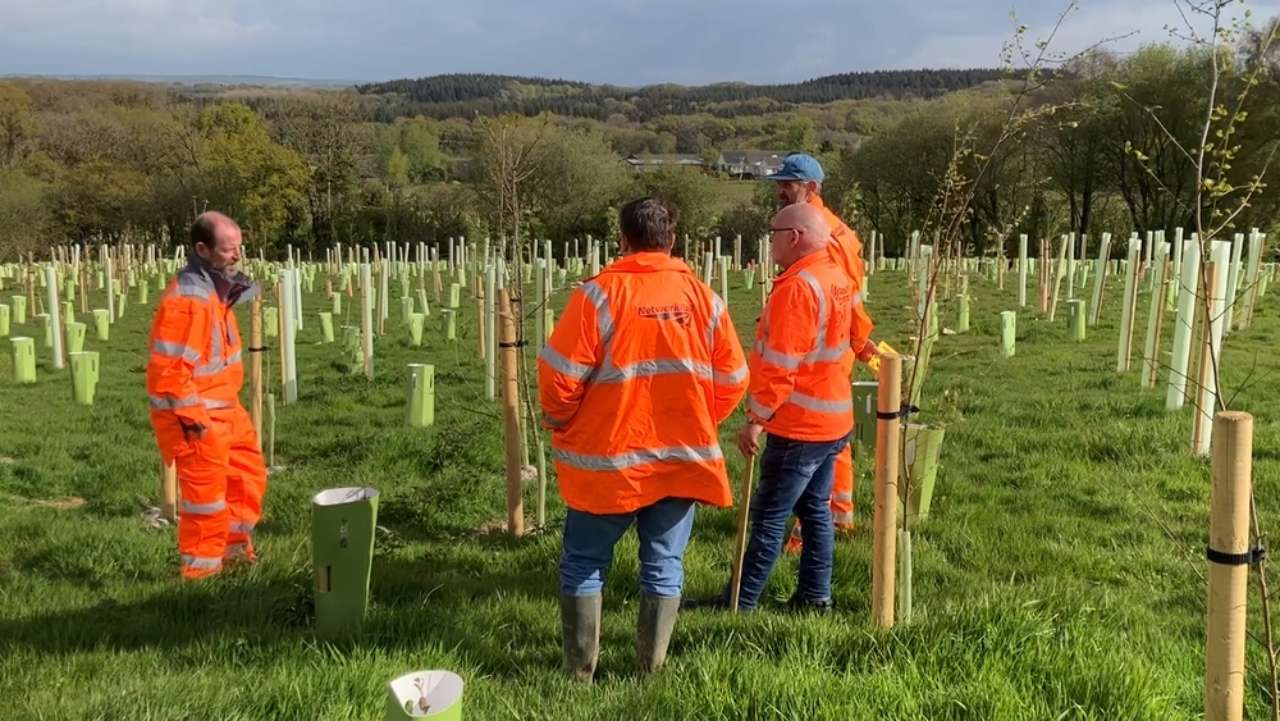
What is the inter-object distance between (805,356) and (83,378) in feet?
30.9

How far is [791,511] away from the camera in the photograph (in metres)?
4.01

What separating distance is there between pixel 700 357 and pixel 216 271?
264 cm

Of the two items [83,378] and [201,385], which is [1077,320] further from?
[83,378]

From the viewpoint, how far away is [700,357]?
3.36m

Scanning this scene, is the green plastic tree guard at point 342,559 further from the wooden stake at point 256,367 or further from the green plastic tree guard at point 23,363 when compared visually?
the green plastic tree guard at point 23,363

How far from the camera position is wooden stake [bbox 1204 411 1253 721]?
2082 millimetres

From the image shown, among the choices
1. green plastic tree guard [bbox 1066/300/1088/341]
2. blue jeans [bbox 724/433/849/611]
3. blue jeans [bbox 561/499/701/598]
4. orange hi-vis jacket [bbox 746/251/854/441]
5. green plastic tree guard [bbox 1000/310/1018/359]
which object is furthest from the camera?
green plastic tree guard [bbox 1066/300/1088/341]

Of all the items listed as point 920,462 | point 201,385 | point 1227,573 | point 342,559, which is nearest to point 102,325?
point 201,385

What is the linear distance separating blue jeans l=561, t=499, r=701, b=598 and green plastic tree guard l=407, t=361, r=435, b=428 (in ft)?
17.9

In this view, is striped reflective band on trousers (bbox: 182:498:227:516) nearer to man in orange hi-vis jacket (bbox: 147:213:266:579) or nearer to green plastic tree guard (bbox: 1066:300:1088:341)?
man in orange hi-vis jacket (bbox: 147:213:266:579)

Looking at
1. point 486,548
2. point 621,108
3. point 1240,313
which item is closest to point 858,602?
point 486,548

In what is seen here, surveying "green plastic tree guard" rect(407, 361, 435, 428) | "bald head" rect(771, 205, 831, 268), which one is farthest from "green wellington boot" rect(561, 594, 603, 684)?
"green plastic tree guard" rect(407, 361, 435, 428)

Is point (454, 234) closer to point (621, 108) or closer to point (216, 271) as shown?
point (216, 271)

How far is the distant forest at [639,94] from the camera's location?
15250 centimetres
